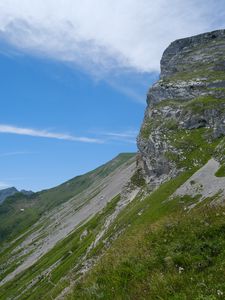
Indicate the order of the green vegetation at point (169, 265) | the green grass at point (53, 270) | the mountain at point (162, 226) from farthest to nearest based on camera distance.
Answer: the green grass at point (53, 270) → the mountain at point (162, 226) → the green vegetation at point (169, 265)

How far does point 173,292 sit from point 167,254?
3.19 metres

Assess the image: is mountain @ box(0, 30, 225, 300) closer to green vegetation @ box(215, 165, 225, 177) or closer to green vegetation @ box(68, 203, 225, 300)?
green vegetation @ box(68, 203, 225, 300)

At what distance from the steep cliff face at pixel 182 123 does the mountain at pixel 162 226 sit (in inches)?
15.4

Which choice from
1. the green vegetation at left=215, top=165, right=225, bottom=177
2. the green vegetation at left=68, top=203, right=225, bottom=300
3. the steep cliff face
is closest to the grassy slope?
the green vegetation at left=68, top=203, right=225, bottom=300

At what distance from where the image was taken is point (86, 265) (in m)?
88.4

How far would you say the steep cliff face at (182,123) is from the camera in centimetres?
11494

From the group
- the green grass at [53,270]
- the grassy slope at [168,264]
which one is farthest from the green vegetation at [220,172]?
the grassy slope at [168,264]

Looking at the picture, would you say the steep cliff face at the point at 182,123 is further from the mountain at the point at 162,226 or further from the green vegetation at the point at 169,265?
the green vegetation at the point at 169,265

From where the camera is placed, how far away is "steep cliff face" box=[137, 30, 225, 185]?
377 feet

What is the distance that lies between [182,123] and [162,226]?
119 metres

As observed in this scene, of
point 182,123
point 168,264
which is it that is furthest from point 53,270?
point 168,264

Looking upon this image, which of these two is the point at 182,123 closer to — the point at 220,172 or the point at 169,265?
the point at 220,172

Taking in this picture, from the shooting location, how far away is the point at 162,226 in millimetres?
19312

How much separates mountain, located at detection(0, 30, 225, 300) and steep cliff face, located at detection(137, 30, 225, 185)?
390 mm
